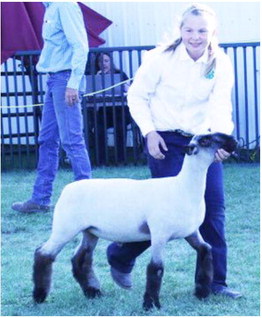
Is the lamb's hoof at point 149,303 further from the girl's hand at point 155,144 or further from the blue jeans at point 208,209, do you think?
the girl's hand at point 155,144

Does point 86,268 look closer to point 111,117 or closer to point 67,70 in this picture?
point 67,70

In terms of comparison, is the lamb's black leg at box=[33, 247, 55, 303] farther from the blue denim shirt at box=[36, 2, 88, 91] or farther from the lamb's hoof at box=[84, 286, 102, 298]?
the blue denim shirt at box=[36, 2, 88, 91]

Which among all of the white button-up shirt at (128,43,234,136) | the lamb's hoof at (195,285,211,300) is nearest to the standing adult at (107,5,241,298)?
the white button-up shirt at (128,43,234,136)

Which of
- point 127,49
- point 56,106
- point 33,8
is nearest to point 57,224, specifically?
point 56,106

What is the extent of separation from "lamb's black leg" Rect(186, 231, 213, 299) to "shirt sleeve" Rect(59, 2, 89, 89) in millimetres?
2879

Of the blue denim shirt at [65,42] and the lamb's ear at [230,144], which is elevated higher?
the blue denim shirt at [65,42]

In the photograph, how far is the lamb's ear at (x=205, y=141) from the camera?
5.02 metres

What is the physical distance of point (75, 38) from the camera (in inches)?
309

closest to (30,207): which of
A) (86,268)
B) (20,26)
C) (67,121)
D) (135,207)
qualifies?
(67,121)

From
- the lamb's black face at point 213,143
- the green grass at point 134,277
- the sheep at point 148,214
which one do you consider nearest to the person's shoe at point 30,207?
the green grass at point 134,277

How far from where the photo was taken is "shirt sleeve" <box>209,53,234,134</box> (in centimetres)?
527

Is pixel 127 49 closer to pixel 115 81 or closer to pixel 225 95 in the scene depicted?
pixel 115 81

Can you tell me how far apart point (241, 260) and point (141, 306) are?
4.60 ft

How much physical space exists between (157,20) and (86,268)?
8375 millimetres
